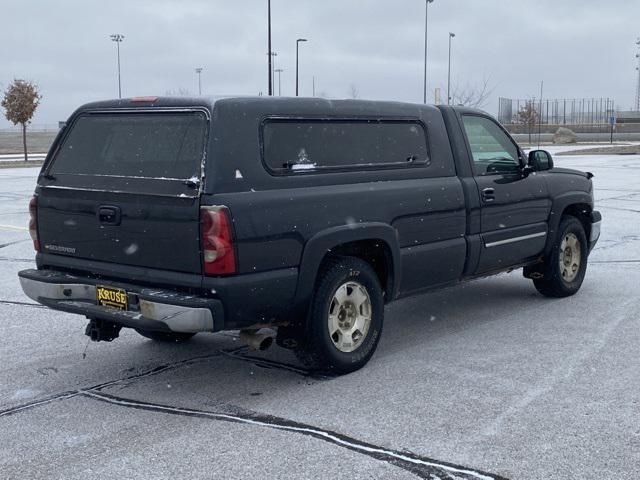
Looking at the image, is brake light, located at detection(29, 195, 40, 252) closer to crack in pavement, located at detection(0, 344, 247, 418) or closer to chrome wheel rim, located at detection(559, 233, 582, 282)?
crack in pavement, located at detection(0, 344, 247, 418)

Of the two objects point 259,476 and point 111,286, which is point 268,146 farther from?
point 259,476

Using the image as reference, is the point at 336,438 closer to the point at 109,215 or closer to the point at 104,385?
the point at 104,385

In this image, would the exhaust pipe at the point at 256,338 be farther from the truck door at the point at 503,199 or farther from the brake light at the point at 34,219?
the truck door at the point at 503,199

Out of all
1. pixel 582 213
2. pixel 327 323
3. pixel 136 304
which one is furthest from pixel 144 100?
pixel 582 213

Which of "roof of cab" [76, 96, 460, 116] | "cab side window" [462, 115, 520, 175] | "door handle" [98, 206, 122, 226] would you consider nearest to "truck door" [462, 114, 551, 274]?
"cab side window" [462, 115, 520, 175]

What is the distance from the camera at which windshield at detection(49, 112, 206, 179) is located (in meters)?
4.86

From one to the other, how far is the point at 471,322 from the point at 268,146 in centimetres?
283

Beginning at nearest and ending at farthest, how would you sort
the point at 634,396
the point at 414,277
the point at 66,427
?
the point at 66,427, the point at 634,396, the point at 414,277

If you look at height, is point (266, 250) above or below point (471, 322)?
above

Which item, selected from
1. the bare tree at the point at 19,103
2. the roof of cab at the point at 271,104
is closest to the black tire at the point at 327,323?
the roof of cab at the point at 271,104

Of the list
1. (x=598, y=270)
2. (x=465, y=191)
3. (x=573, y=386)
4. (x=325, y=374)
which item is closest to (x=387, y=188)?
(x=465, y=191)

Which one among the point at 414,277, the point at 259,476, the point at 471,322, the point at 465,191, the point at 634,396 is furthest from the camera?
the point at 471,322

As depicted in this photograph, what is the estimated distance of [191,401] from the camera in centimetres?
498

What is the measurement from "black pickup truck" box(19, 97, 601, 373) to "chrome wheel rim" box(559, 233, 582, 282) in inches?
61.1
